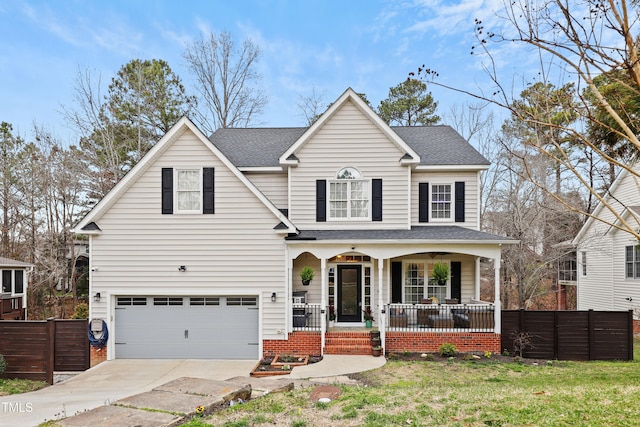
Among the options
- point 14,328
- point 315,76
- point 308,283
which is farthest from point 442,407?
point 315,76

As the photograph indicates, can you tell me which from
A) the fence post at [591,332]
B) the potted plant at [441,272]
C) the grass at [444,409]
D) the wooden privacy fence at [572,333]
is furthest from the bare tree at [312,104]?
the grass at [444,409]

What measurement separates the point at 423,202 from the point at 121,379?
35.0 ft

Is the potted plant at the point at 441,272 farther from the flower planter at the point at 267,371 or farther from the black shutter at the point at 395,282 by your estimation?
the flower planter at the point at 267,371

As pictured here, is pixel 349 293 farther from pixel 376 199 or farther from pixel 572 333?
pixel 572 333

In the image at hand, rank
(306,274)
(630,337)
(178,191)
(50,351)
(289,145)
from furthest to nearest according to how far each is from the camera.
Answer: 1. (289,145)
2. (306,274)
3. (178,191)
4. (630,337)
5. (50,351)

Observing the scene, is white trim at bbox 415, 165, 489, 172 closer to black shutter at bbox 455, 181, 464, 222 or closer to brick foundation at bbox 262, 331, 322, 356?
black shutter at bbox 455, 181, 464, 222

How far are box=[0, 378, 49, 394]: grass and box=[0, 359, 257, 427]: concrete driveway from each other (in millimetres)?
540

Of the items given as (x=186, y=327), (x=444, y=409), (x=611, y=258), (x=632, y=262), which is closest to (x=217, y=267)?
(x=186, y=327)

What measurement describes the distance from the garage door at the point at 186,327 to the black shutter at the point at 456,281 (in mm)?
6785

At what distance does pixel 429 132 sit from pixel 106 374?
14240mm

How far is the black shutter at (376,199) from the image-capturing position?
13234 mm

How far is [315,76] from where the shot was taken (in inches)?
960

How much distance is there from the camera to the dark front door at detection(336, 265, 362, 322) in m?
13.4

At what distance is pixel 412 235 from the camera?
12.3m
